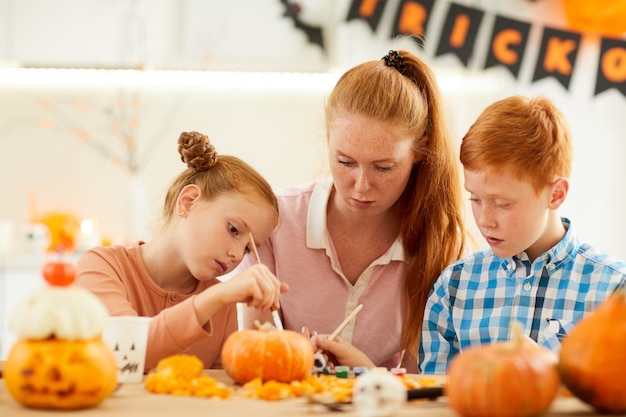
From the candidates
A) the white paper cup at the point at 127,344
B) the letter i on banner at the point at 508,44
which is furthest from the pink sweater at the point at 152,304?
the letter i on banner at the point at 508,44

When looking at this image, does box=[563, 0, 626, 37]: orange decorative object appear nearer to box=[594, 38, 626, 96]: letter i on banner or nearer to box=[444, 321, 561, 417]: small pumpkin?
box=[594, 38, 626, 96]: letter i on banner

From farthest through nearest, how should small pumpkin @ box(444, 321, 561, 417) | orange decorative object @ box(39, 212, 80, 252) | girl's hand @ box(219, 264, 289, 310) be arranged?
orange decorative object @ box(39, 212, 80, 252), girl's hand @ box(219, 264, 289, 310), small pumpkin @ box(444, 321, 561, 417)

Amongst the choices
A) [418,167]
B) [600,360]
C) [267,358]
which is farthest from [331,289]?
[600,360]

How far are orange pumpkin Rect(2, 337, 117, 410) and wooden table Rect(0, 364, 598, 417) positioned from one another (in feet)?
0.05

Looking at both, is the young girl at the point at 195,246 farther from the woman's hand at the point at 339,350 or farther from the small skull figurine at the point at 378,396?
the small skull figurine at the point at 378,396

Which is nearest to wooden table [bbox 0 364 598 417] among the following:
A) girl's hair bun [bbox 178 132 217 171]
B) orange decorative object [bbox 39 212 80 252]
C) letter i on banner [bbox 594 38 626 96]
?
girl's hair bun [bbox 178 132 217 171]

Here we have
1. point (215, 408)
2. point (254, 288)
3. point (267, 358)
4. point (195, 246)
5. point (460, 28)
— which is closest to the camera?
point (215, 408)

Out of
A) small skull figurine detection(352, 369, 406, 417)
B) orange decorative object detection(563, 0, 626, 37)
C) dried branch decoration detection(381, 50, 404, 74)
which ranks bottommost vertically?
small skull figurine detection(352, 369, 406, 417)

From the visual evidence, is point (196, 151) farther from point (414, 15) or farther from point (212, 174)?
point (414, 15)

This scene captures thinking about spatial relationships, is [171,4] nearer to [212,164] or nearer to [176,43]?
[176,43]

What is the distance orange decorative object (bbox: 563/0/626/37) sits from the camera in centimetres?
367

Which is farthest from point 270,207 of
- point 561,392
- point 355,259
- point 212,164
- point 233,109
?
point 233,109

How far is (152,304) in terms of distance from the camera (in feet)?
5.19

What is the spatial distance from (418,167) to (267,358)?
0.85 meters
